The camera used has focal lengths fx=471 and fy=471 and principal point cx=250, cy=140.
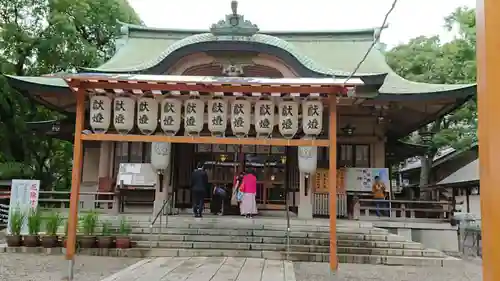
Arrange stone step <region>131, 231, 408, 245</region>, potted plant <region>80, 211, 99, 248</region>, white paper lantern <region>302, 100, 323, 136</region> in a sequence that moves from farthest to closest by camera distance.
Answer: stone step <region>131, 231, 408, 245</region>
potted plant <region>80, 211, 99, 248</region>
white paper lantern <region>302, 100, 323, 136</region>

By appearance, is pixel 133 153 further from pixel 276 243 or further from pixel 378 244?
pixel 378 244

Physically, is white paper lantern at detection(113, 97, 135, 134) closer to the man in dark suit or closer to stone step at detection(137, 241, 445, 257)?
stone step at detection(137, 241, 445, 257)

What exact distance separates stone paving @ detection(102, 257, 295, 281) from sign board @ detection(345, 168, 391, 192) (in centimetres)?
561

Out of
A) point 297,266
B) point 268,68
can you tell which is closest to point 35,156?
point 268,68

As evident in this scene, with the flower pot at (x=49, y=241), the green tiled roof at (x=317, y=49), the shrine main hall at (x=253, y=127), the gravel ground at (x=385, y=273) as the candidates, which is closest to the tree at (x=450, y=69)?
the shrine main hall at (x=253, y=127)

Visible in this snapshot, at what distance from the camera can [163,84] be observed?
820 centimetres

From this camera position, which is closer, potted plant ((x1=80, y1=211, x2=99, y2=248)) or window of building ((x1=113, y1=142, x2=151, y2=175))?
potted plant ((x1=80, y1=211, x2=99, y2=248))

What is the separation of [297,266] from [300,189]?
4559mm

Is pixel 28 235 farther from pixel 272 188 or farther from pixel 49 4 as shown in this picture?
pixel 49 4

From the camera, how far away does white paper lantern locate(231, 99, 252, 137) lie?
8.60m

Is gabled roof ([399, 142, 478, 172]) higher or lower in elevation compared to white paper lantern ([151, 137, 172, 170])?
higher

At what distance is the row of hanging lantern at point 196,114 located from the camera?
27.9ft

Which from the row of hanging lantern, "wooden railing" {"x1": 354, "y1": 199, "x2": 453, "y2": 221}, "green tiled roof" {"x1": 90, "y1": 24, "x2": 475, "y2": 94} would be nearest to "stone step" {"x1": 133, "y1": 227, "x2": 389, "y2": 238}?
"wooden railing" {"x1": 354, "y1": 199, "x2": 453, "y2": 221}

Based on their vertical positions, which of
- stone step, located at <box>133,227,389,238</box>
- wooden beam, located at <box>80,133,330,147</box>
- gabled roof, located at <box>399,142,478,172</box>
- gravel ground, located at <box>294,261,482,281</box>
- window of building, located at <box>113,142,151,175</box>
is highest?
gabled roof, located at <box>399,142,478,172</box>
